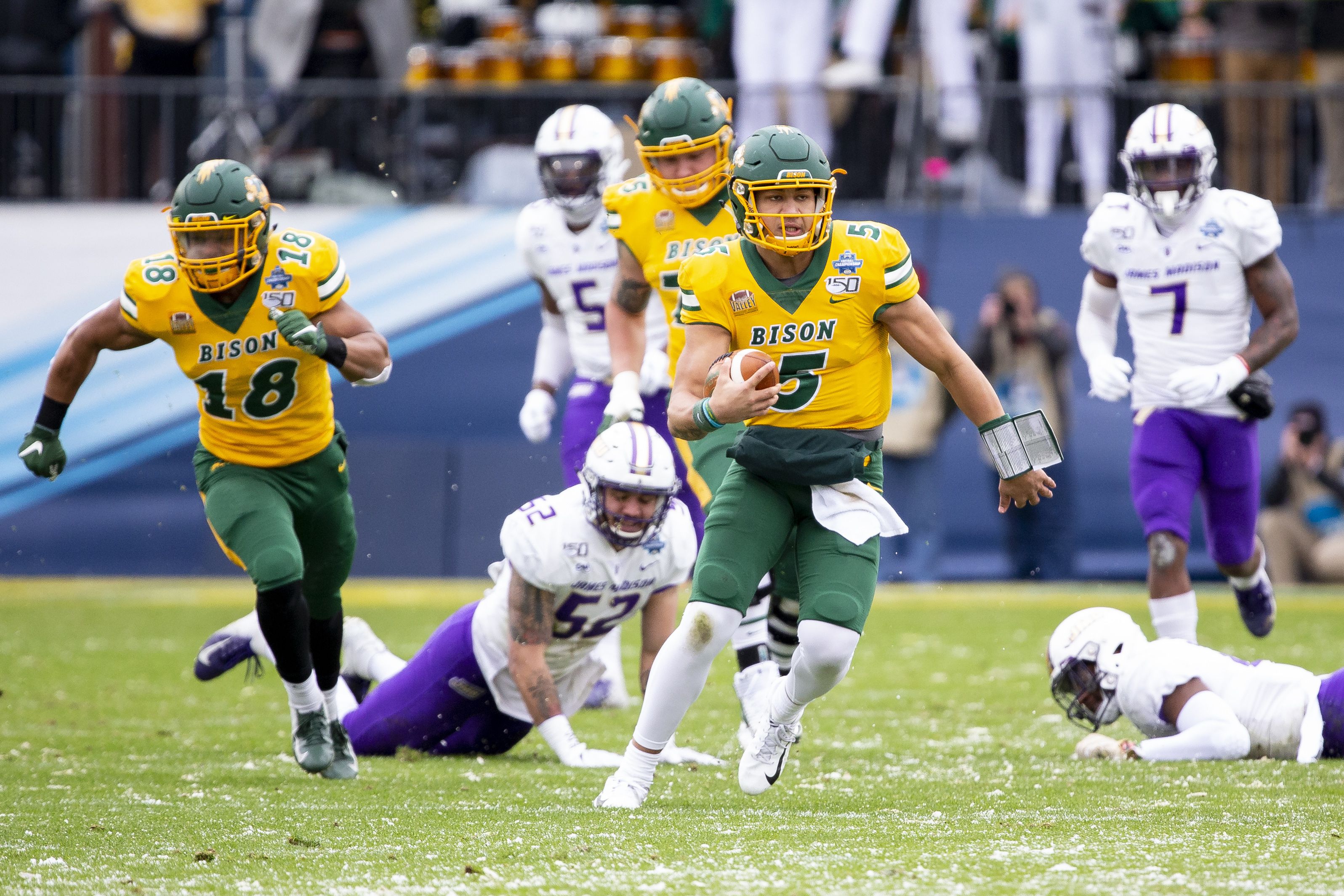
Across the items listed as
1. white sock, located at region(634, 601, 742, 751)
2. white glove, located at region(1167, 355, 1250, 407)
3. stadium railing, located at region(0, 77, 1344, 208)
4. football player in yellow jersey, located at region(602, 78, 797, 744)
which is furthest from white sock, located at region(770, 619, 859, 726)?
stadium railing, located at region(0, 77, 1344, 208)

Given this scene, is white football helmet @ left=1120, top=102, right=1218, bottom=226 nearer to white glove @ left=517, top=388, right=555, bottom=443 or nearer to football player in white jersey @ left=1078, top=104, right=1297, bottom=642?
football player in white jersey @ left=1078, top=104, right=1297, bottom=642

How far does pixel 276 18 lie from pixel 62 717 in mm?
6528

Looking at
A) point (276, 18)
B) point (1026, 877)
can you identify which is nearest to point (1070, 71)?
point (276, 18)

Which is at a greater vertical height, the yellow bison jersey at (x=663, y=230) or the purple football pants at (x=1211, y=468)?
the yellow bison jersey at (x=663, y=230)

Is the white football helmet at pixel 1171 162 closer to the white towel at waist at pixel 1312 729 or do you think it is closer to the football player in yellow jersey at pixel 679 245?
the football player in yellow jersey at pixel 679 245

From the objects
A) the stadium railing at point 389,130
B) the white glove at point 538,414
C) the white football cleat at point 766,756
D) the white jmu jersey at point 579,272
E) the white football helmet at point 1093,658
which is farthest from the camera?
the stadium railing at point 389,130

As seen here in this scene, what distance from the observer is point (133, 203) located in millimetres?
11555

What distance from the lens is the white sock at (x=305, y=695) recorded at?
5109 mm

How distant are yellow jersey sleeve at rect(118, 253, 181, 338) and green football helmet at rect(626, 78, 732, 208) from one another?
1.58 metres

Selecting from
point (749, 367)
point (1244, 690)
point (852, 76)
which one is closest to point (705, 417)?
point (749, 367)

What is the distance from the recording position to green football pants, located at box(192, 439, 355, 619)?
4941 mm

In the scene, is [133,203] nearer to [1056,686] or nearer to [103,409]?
[103,409]

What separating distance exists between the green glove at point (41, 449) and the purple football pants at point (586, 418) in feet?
6.37

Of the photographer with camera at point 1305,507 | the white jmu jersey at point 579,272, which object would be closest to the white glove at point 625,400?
the white jmu jersey at point 579,272
